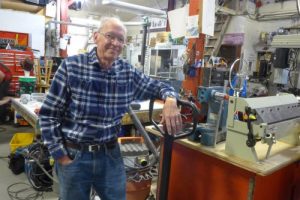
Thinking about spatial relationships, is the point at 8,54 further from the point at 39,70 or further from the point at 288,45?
the point at 288,45

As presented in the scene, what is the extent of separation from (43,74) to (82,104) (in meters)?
4.32

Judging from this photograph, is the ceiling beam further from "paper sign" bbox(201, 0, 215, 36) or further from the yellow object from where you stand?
"paper sign" bbox(201, 0, 215, 36)

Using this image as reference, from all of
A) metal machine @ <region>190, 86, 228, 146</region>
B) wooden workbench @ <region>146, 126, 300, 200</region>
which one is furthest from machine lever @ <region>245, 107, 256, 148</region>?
metal machine @ <region>190, 86, 228, 146</region>

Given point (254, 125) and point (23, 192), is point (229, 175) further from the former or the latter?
point (23, 192)

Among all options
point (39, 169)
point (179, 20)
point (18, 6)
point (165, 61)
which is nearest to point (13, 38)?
point (18, 6)

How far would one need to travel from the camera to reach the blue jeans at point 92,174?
4.66ft

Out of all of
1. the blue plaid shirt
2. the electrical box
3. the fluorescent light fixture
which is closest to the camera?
the blue plaid shirt

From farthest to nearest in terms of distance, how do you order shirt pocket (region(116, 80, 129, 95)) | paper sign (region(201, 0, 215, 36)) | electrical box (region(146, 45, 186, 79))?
1. electrical box (region(146, 45, 186, 79))
2. paper sign (region(201, 0, 215, 36))
3. shirt pocket (region(116, 80, 129, 95))

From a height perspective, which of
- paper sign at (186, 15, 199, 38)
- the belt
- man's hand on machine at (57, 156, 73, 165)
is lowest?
man's hand on machine at (57, 156, 73, 165)

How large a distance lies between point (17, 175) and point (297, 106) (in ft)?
9.99

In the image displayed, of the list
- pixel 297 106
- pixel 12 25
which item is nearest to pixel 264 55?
pixel 297 106

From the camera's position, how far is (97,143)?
1.45 meters

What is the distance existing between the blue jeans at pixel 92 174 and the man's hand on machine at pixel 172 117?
0.35m

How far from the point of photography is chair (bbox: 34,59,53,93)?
5008 mm
